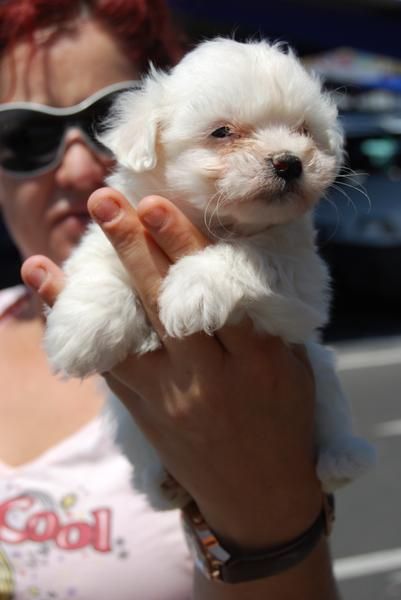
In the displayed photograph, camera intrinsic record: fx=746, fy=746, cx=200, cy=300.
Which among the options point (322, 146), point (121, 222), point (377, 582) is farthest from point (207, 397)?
point (377, 582)

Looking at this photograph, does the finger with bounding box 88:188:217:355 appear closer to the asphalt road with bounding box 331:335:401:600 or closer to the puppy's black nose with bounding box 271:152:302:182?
the puppy's black nose with bounding box 271:152:302:182

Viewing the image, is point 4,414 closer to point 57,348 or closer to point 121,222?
point 57,348

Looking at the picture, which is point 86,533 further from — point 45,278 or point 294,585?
point 45,278

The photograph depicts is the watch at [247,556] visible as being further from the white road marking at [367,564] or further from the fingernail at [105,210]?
the white road marking at [367,564]

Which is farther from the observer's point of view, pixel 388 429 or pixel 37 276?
pixel 388 429

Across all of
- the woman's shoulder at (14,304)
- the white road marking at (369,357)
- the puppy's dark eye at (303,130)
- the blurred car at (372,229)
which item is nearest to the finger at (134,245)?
the puppy's dark eye at (303,130)

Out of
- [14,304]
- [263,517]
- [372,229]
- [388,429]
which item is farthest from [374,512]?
[372,229]
